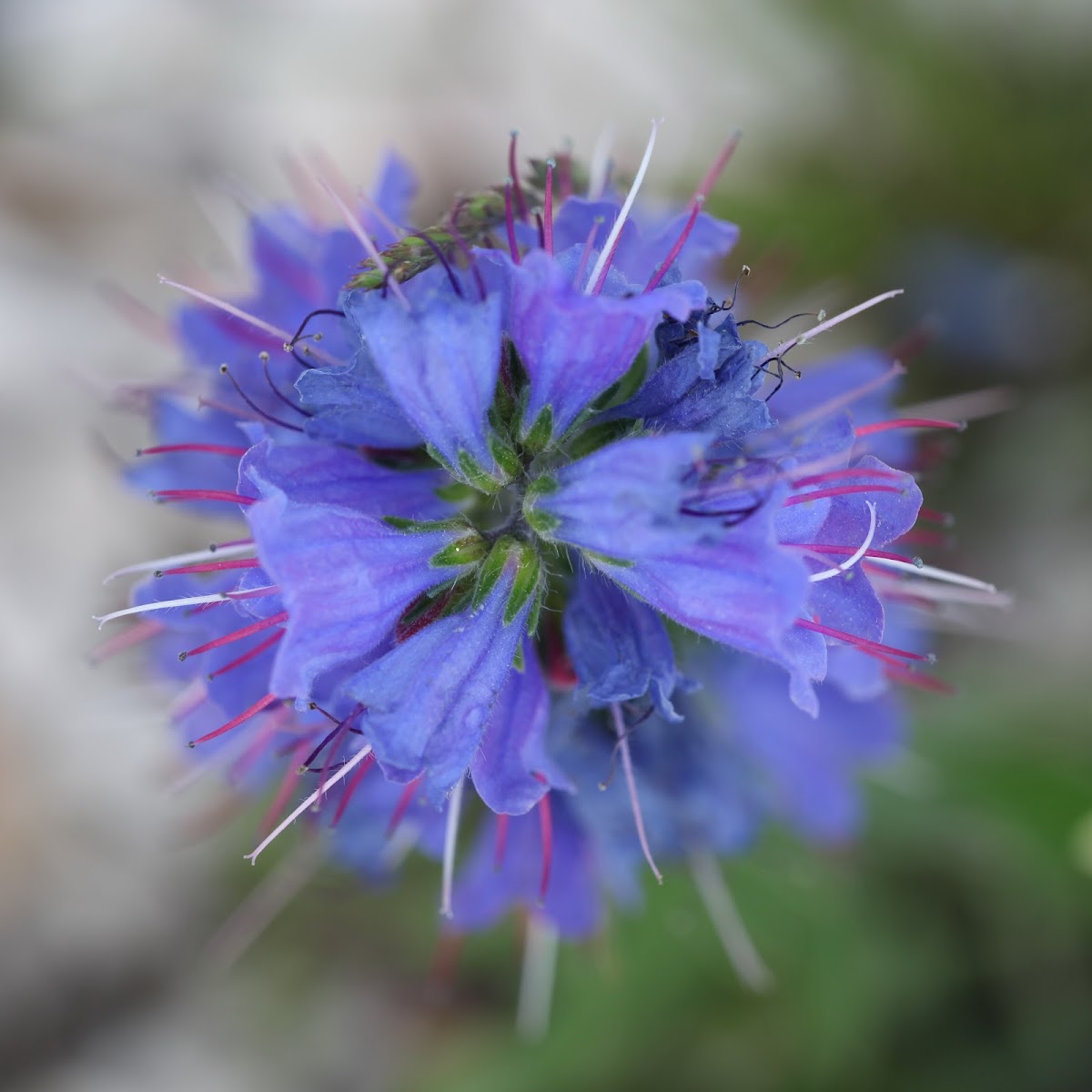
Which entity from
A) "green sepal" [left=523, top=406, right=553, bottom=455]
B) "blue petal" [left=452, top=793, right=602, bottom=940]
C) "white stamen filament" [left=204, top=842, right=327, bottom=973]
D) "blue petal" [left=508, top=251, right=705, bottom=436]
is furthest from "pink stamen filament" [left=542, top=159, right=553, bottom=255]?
"white stamen filament" [left=204, top=842, right=327, bottom=973]

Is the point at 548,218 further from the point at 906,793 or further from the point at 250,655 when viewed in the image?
the point at 906,793

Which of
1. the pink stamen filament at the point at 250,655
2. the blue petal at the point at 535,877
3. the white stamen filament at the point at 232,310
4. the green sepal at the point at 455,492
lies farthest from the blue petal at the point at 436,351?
the blue petal at the point at 535,877

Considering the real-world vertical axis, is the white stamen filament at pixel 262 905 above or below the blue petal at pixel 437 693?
below

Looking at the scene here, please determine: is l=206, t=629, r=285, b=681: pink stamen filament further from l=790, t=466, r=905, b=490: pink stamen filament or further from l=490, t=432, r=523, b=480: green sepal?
l=790, t=466, r=905, b=490: pink stamen filament

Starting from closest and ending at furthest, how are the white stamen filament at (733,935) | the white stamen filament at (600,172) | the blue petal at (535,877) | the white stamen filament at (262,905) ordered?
the white stamen filament at (600,172)
the blue petal at (535,877)
the white stamen filament at (262,905)
the white stamen filament at (733,935)

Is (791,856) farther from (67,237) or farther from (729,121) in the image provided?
(67,237)

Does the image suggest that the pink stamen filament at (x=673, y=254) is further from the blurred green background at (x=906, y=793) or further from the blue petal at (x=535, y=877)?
the blurred green background at (x=906, y=793)

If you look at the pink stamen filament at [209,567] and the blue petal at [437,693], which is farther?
the pink stamen filament at [209,567]
